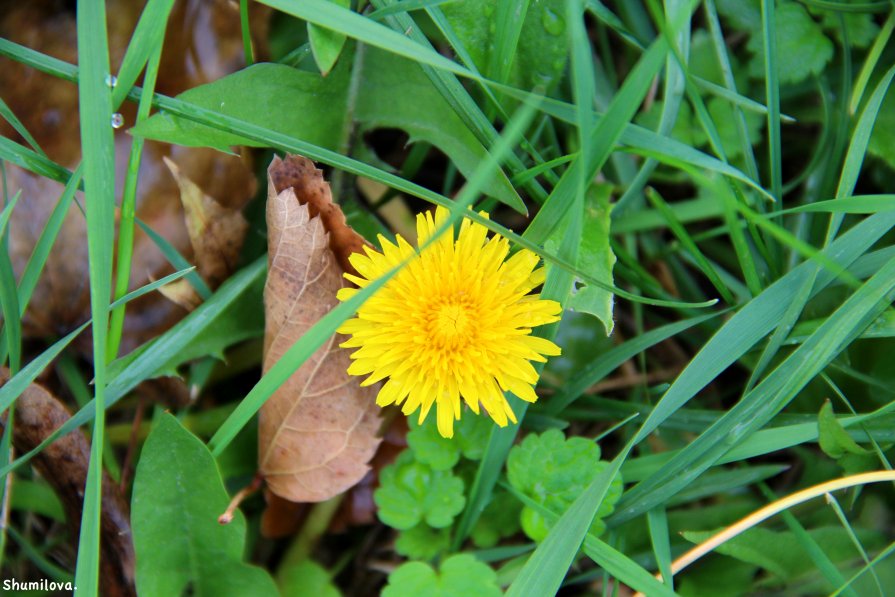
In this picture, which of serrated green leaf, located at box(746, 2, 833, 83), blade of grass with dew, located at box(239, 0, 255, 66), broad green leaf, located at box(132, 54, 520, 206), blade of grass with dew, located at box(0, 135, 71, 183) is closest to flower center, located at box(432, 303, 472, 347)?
broad green leaf, located at box(132, 54, 520, 206)

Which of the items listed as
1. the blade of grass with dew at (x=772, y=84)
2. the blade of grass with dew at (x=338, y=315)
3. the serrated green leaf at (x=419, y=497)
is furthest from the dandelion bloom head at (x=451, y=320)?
the blade of grass with dew at (x=772, y=84)

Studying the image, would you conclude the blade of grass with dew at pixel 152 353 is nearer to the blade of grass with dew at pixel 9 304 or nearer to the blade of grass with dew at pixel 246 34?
the blade of grass with dew at pixel 9 304

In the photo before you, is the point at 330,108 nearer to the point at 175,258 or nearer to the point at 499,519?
the point at 175,258

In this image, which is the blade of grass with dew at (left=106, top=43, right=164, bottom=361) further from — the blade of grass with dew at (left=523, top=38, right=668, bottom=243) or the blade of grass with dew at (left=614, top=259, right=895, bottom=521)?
the blade of grass with dew at (left=614, top=259, right=895, bottom=521)

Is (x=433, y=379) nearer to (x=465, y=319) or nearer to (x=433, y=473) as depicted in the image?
(x=465, y=319)

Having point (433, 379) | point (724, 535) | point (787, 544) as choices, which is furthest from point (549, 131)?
point (787, 544)
